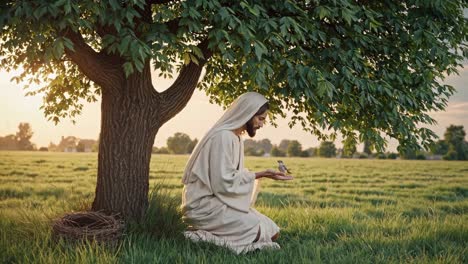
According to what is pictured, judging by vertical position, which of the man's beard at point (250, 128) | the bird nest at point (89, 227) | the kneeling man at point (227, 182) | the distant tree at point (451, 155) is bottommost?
the bird nest at point (89, 227)

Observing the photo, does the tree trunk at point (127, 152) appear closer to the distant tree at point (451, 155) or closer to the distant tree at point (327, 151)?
the distant tree at point (327, 151)

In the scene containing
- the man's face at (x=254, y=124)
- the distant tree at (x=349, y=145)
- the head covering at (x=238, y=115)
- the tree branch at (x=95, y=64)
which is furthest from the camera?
the distant tree at (x=349, y=145)

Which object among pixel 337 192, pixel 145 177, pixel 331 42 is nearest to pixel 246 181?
pixel 145 177

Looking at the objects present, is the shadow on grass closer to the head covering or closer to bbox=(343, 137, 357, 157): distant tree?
the head covering

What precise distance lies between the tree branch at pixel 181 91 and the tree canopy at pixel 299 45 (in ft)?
0.58

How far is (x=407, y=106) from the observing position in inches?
354

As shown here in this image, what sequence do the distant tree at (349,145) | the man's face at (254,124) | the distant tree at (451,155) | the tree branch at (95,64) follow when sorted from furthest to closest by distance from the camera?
the distant tree at (451,155)
the distant tree at (349,145)
the tree branch at (95,64)
the man's face at (254,124)

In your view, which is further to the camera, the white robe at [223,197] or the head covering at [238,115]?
the head covering at [238,115]

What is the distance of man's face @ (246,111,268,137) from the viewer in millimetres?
7817

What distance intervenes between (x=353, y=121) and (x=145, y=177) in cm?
396

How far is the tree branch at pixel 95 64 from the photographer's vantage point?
8.39 metres

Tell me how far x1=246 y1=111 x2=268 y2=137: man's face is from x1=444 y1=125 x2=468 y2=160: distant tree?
207ft

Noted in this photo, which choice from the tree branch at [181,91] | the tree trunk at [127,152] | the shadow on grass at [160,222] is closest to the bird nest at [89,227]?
the shadow on grass at [160,222]

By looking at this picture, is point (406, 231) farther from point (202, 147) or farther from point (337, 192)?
point (337, 192)
